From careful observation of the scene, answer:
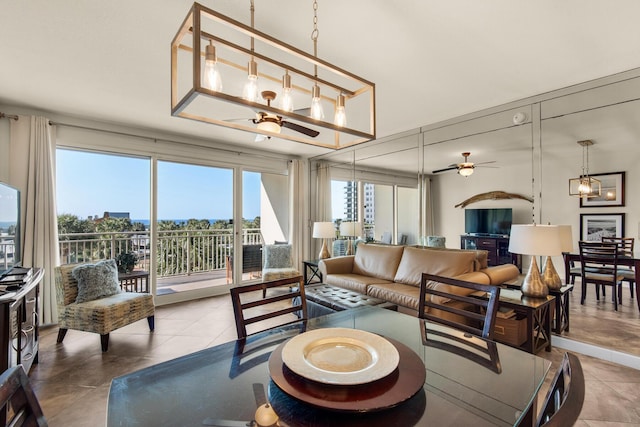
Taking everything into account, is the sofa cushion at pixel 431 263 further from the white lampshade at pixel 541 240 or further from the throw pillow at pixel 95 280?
the throw pillow at pixel 95 280

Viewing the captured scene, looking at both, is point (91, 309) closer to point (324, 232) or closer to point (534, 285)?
point (324, 232)

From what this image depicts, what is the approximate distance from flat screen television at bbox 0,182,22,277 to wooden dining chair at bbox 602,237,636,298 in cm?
509

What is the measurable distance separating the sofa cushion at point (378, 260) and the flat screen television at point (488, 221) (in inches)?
34.1

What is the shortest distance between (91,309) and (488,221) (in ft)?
13.5

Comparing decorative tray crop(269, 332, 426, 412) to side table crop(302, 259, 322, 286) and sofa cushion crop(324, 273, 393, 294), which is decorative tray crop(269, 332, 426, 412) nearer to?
sofa cushion crop(324, 273, 393, 294)

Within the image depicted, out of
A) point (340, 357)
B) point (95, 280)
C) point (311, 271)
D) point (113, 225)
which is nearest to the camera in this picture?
point (340, 357)

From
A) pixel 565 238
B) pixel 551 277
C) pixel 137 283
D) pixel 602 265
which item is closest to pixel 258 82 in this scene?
pixel 565 238

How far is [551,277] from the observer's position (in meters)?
2.72

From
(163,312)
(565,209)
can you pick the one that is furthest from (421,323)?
(163,312)

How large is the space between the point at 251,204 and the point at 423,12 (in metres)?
4.15

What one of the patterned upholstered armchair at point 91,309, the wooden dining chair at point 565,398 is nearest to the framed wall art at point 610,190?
the wooden dining chair at point 565,398

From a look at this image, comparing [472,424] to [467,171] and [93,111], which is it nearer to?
[467,171]

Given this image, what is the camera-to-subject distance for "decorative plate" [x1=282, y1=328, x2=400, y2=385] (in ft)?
3.22

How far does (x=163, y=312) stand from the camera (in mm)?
3857
